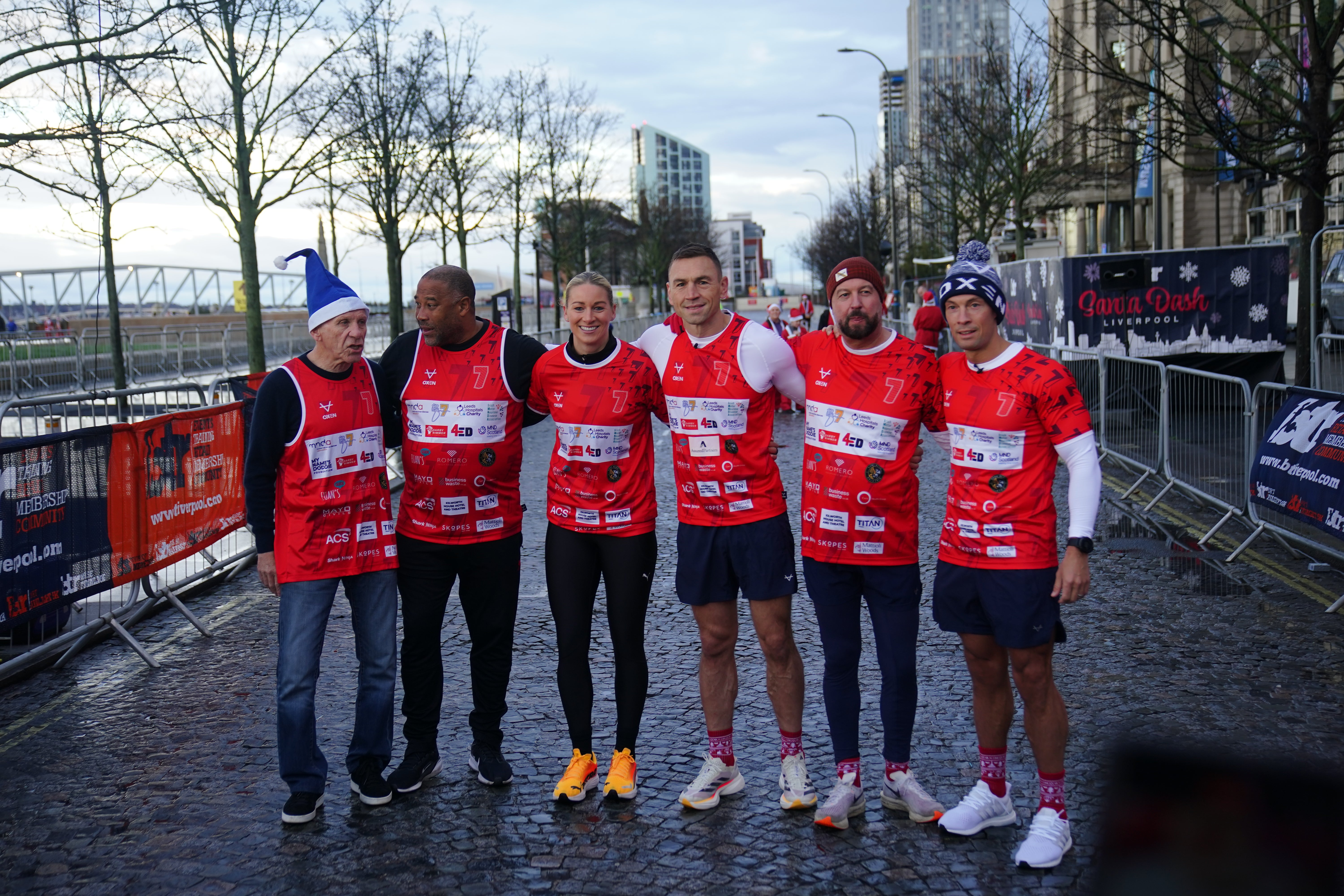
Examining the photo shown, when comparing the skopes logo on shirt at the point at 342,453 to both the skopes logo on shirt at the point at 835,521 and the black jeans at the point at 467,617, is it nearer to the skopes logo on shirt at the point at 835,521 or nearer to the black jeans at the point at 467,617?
the black jeans at the point at 467,617

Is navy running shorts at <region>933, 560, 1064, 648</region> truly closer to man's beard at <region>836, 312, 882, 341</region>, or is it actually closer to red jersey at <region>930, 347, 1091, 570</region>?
red jersey at <region>930, 347, 1091, 570</region>

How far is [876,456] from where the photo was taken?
4.10 meters

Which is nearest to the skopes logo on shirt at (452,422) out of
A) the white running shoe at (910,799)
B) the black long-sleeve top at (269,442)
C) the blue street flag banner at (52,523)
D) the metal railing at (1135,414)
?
the black long-sleeve top at (269,442)

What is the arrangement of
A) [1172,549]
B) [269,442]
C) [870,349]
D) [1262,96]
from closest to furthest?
[870,349], [269,442], [1172,549], [1262,96]

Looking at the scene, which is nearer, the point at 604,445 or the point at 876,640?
the point at 876,640

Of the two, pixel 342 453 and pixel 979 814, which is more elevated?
pixel 342 453

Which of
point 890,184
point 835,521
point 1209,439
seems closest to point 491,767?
point 835,521

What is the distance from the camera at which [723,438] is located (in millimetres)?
4242

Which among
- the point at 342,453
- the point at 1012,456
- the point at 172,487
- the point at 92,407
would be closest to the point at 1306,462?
the point at 1012,456

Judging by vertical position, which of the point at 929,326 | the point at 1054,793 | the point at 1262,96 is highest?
the point at 1262,96

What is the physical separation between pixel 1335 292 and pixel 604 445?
21.8 m

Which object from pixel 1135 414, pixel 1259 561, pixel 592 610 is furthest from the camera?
pixel 1135 414

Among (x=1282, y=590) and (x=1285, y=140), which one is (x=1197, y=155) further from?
(x=1282, y=590)

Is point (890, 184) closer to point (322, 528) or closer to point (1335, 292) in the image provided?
point (1335, 292)
